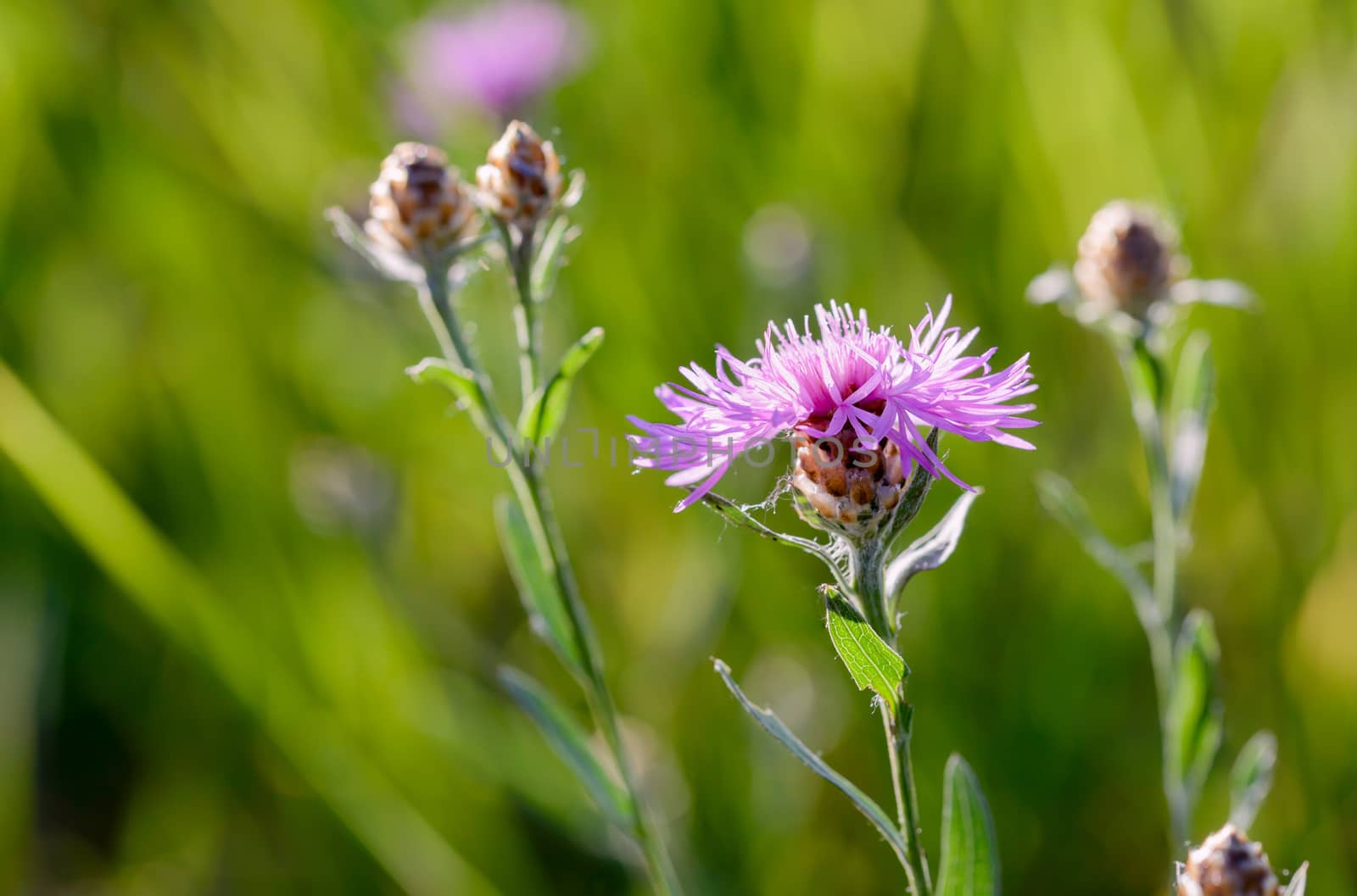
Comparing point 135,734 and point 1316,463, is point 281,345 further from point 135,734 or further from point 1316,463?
point 1316,463

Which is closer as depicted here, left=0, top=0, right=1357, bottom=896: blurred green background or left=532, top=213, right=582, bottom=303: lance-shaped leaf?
left=532, top=213, right=582, bottom=303: lance-shaped leaf

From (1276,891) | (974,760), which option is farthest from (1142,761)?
(1276,891)

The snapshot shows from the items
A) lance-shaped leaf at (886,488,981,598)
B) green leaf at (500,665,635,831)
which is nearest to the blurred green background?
green leaf at (500,665,635,831)

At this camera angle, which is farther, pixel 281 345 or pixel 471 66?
pixel 281 345

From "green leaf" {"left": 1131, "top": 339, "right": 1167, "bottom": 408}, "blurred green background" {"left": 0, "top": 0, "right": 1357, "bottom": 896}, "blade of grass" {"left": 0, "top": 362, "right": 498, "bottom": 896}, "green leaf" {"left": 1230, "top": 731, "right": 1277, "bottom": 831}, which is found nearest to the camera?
"green leaf" {"left": 1230, "top": 731, "right": 1277, "bottom": 831}

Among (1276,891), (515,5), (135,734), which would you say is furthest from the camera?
(515,5)

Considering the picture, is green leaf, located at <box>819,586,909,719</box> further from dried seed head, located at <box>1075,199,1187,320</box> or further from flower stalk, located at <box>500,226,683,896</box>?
dried seed head, located at <box>1075,199,1187,320</box>
